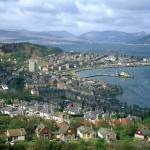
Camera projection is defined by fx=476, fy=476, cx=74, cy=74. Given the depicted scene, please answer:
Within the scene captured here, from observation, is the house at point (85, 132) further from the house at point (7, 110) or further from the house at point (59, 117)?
the house at point (7, 110)

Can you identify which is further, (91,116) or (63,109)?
A: (63,109)

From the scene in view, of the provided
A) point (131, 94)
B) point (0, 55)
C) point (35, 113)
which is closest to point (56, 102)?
point (35, 113)

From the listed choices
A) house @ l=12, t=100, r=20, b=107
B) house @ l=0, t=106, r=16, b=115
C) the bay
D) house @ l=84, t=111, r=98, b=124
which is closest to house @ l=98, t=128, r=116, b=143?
house @ l=84, t=111, r=98, b=124

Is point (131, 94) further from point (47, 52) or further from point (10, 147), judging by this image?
point (47, 52)

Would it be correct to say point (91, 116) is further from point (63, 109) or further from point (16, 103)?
point (16, 103)

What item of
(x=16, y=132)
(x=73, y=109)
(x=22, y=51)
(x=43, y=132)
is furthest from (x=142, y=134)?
(x=22, y=51)

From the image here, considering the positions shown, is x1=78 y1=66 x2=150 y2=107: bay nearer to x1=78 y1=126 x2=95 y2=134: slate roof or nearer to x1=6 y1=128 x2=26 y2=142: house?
x1=78 y1=126 x2=95 y2=134: slate roof

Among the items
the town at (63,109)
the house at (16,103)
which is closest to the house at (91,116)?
the town at (63,109)
